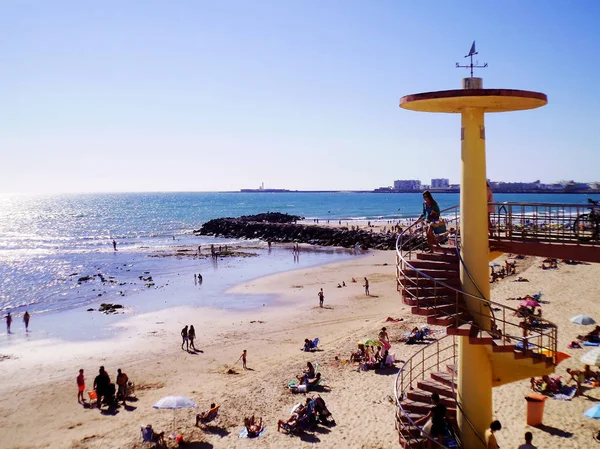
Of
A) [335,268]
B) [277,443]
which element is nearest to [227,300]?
[335,268]

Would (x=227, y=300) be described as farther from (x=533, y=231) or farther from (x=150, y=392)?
(x=533, y=231)

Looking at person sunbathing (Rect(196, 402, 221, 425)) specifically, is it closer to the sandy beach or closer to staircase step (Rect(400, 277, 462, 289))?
the sandy beach

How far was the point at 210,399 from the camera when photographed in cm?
1648

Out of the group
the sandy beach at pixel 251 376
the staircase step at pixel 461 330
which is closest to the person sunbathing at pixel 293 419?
the sandy beach at pixel 251 376

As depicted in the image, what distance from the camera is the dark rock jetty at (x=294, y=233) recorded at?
6197 centimetres

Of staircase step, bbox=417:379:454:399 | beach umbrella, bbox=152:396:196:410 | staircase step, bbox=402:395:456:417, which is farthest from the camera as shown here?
beach umbrella, bbox=152:396:196:410

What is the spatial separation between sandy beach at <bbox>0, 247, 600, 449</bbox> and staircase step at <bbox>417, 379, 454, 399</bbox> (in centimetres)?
282

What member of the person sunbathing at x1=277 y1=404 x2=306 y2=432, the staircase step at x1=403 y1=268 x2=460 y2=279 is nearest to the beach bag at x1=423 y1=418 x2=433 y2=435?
the staircase step at x1=403 y1=268 x2=460 y2=279

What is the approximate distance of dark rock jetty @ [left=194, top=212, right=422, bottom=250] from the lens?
6197 cm

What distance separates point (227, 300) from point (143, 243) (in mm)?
44820

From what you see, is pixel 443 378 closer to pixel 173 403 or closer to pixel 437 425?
pixel 437 425

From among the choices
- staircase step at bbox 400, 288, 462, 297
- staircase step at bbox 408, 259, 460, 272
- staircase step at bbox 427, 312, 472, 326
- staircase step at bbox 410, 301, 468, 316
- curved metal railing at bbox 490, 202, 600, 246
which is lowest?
staircase step at bbox 427, 312, 472, 326

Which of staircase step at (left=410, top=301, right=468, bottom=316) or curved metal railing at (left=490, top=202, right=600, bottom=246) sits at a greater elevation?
curved metal railing at (left=490, top=202, right=600, bottom=246)

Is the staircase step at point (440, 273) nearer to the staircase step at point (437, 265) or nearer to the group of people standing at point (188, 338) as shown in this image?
the staircase step at point (437, 265)
